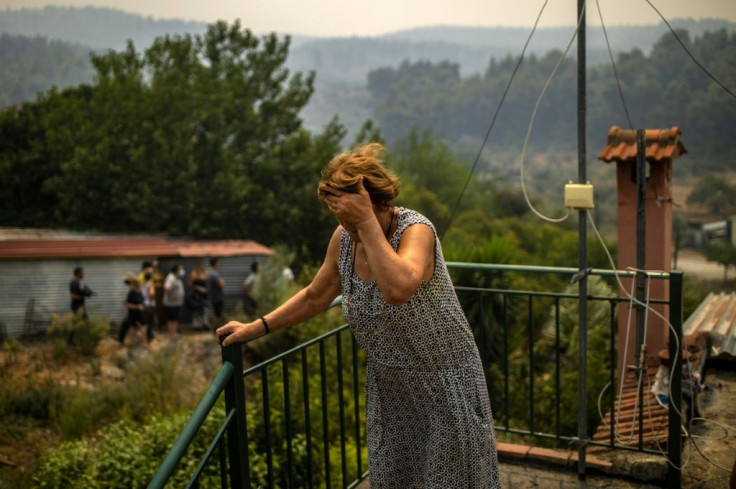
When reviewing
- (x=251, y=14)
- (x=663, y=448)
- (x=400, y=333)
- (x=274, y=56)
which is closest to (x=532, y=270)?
(x=663, y=448)

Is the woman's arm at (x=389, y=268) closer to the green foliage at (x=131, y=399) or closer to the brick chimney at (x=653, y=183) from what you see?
the brick chimney at (x=653, y=183)

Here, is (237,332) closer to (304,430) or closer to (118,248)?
(304,430)

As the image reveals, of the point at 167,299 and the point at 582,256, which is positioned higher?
the point at 582,256

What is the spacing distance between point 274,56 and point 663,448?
129ft

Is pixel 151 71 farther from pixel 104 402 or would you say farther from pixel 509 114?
pixel 509 114

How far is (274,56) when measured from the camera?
4062cm

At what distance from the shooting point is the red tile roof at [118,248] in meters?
24.5

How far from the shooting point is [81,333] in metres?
19.0

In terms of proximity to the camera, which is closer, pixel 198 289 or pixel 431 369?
pixel 431 369

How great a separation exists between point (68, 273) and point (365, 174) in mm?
24152

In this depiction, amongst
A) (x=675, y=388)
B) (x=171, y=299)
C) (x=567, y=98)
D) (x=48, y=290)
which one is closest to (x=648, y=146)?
(x=675, y=388)

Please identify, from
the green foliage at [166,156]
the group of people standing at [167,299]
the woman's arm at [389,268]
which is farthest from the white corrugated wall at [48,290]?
the woman's arm at [389,268]

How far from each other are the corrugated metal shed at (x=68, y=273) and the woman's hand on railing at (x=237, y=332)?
68.5 feet

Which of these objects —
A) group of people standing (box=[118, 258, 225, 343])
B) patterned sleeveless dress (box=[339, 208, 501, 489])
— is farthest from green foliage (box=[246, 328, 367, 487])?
group of people standing (box=[118, 258, 225, 343])
